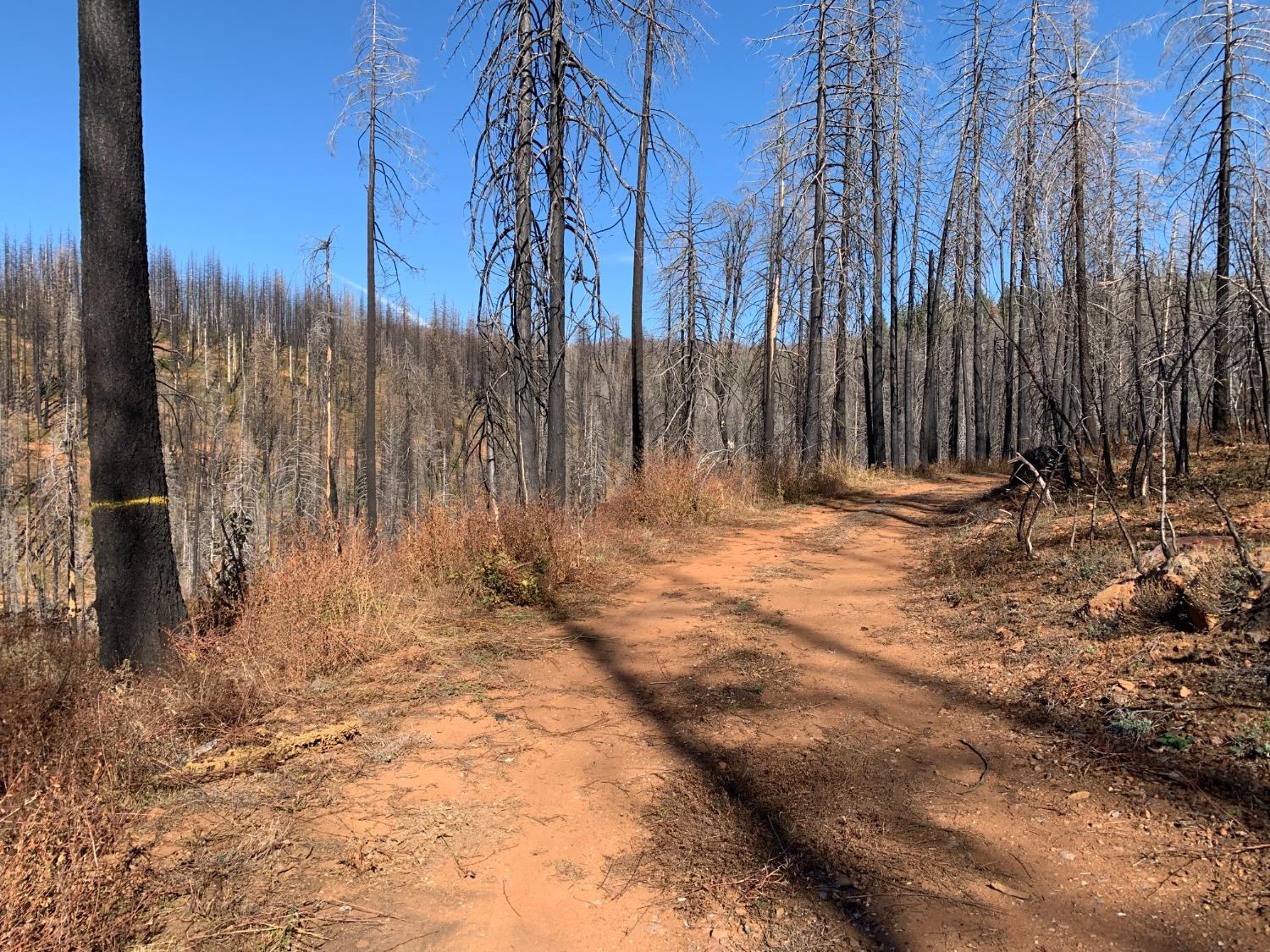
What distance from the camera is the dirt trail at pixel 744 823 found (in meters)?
2.11

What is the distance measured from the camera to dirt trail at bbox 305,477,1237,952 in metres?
2.11

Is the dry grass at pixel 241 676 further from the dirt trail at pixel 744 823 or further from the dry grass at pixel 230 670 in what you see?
the dirt trail at pixel 744 823

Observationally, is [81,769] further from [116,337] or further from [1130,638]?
[1130,638]

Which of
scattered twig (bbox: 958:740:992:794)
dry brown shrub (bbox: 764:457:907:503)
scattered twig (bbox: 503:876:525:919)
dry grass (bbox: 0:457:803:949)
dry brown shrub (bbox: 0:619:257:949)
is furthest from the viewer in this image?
dry brown shrub (bbox: 764:457:907:503)

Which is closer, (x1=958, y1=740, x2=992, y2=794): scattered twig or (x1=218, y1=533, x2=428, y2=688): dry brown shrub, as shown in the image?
(x1=958, y1=740, x2=992, y2=794): scattered twig

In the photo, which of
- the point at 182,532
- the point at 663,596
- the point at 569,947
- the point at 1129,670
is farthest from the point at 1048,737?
the point at 182,532

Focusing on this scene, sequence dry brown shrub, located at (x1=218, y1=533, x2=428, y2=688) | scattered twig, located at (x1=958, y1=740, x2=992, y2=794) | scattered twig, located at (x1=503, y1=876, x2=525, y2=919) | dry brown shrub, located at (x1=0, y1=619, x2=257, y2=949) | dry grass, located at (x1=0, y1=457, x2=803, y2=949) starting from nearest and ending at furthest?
dry brown shrub, located at (x1=0, y1=619, x2=257, y2=949) < dry grass, located at (x1=0, y1=457, x2=803, y2=949) < scattered twig, located at (x1=503, y1=876, x2=525, y2=919) < scattered twig, located at (x1=958, y1=740, x2=992, y2=794) < dry brown shrub, located at (x1=218, y1=533, x2=428, y2=688)

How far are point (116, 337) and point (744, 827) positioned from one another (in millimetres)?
4427

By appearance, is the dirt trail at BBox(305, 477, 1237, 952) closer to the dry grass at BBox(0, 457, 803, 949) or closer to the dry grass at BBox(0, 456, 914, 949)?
the dry grass at BBox(0, 456, 914, 949)

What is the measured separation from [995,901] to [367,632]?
13.6 feet

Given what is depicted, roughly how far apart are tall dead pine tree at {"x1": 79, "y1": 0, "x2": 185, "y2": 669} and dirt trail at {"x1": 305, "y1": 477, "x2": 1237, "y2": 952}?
1.94m

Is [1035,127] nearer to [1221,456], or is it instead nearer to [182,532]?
[1221,456]

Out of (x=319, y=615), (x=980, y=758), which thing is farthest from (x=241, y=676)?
(x=980, y=758)

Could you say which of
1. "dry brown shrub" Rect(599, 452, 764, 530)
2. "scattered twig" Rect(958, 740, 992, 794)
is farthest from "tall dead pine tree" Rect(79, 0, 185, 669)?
"dry brown shrub" Rect(599, 452, 764, 530)
